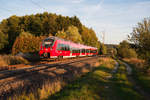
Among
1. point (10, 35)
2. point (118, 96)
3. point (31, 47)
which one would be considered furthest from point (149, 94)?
point (10, 35)

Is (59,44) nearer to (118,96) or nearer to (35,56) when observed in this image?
(35,56)

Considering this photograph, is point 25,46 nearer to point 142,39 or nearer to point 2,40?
point 142,39

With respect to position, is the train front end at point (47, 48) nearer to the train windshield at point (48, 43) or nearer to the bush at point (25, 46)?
the train windshield at point (48, 43)

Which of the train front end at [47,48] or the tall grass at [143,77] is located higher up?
the train front end at [47,48]

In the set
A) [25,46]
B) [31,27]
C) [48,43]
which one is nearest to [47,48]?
[48,43]

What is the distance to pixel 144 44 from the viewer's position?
631 inches

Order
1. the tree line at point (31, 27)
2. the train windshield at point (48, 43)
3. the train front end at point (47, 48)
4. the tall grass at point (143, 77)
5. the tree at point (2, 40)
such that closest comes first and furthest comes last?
the tall grass at point (143, 77)
the train front end at point (47, 48)
the train windshield at point (48, 43)
the tree at point (2, 40)
the tree line at point (31, 27)

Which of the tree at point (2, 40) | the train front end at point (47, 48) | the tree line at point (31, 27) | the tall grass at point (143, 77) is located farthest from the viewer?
the tree line at point (31, 27)

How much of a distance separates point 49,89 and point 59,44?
1318 centimetres

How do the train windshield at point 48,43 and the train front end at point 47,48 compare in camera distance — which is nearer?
the train front end at point 47,48

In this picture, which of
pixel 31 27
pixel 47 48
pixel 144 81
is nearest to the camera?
pixel 144 81

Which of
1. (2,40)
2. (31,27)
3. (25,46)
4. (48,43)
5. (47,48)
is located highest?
(31,27)

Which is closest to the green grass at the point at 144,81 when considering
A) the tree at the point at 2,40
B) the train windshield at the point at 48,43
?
the train windshield at the point at 48,43

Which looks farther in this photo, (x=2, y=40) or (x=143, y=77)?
(x=2, y=40)
